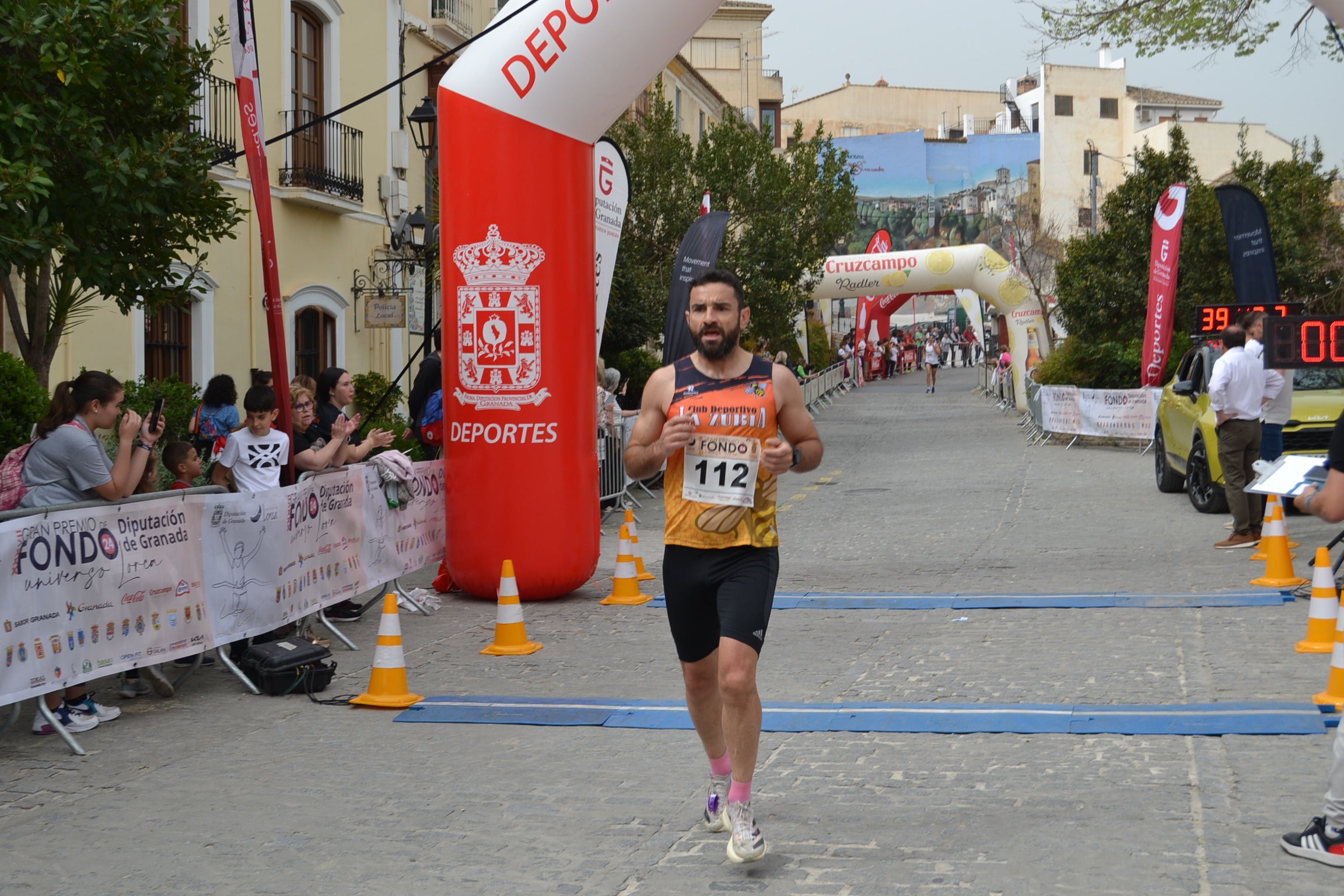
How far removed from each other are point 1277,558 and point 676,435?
715 centimetres

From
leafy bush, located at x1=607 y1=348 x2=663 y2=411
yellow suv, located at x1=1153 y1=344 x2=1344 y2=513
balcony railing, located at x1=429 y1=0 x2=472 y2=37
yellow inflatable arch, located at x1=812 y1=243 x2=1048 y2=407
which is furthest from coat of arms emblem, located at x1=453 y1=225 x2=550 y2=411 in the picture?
yellow inflatable arch, located at x1=812 y1=243 x2=1048 y2=407

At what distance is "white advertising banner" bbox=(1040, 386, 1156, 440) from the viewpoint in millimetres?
23141

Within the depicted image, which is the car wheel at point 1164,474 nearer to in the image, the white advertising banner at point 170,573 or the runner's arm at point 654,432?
the white advertising banner at point 170,573

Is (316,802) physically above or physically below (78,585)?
below

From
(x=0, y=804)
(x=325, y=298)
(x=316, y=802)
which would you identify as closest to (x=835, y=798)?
(x=316, y=802)

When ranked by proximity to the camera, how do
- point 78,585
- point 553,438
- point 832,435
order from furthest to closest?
point 832,435 < point 553,438 < point 78,585

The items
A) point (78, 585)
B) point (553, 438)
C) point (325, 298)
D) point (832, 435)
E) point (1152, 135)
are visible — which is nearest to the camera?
point (78, 585)

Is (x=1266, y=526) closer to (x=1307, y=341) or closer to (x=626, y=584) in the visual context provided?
(x=1307, y=341)

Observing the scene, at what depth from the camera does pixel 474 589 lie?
10.7 meters

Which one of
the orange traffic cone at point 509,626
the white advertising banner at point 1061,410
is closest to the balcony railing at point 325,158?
the orange traffic cone at point 509,626

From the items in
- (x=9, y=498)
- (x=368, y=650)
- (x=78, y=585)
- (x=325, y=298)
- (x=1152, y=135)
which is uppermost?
(x=1152, y=135)

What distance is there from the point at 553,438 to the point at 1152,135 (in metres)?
69.0

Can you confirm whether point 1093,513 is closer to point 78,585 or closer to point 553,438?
point 553,438

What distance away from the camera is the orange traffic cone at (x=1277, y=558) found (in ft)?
33.3
